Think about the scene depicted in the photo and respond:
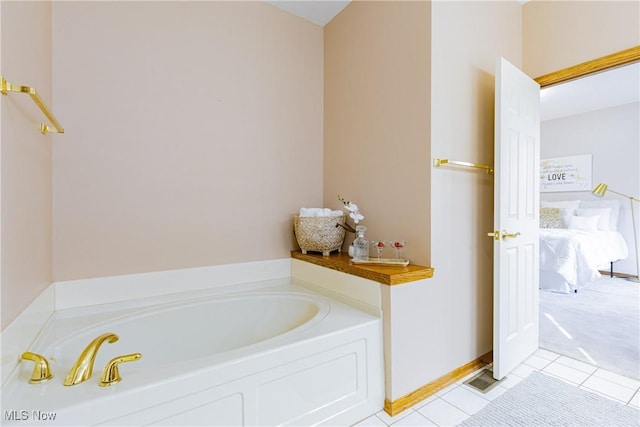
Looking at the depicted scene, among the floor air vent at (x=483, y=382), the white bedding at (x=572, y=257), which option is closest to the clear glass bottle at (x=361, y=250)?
the floor air vent at (x=483, y=382)

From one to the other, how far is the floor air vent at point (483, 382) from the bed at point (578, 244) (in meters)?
2.46

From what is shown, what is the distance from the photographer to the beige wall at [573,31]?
1.79 m

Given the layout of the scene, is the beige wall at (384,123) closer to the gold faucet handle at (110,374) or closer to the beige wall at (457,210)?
the beige wall at (457,210)

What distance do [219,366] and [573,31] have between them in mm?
2863

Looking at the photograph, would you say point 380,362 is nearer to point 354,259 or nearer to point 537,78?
point 354,259

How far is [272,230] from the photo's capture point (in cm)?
231

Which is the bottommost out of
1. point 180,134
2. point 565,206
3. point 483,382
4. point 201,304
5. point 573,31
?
point 483,382

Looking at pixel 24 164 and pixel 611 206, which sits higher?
pixel 24 164

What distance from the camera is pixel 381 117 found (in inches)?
78.2

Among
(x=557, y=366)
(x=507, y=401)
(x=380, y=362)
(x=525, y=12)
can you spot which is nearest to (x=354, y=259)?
(x=380, y=362)

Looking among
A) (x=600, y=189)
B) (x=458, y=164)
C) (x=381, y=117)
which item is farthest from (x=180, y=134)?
(x=600, y=189)

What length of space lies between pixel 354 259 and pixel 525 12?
228cm

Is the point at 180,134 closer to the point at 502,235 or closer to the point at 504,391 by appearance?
the point at 502,235

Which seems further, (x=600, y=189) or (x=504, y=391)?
(x=600, y=189)
